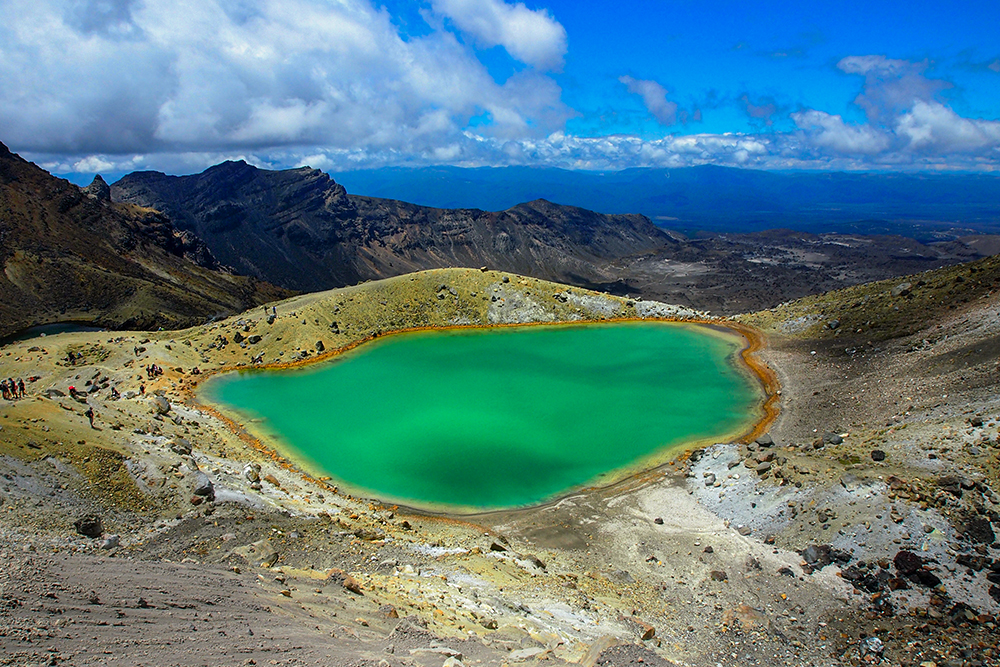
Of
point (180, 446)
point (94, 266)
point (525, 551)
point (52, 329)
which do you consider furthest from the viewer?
point (94, 266)

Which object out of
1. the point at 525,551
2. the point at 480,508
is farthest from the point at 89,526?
the point at 480,508

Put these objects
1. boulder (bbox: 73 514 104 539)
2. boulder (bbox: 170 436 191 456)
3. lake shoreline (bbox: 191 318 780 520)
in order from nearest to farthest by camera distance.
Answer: boulder (bbox: 73 514 104 539) < boulder (bbox: 170 436 191 456) < lake shoreline (bbox: 191 318 780 520)

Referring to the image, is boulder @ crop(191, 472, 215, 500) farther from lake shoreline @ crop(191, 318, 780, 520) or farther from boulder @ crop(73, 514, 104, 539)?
lake shoreline @ crop(191, 318, 780, 520)

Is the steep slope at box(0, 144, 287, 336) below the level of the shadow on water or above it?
above

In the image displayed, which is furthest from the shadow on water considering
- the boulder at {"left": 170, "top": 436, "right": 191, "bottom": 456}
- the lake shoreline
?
the boulder at {"left": 170, "top": 436, "right": 191, "bottom": 456}

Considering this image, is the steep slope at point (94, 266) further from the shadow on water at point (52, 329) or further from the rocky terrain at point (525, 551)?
the rocky terrain at point (525, 551)

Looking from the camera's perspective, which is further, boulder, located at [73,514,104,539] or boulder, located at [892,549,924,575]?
boulder, located at [892,549,924,575]

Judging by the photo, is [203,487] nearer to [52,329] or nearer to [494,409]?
[494,409]
